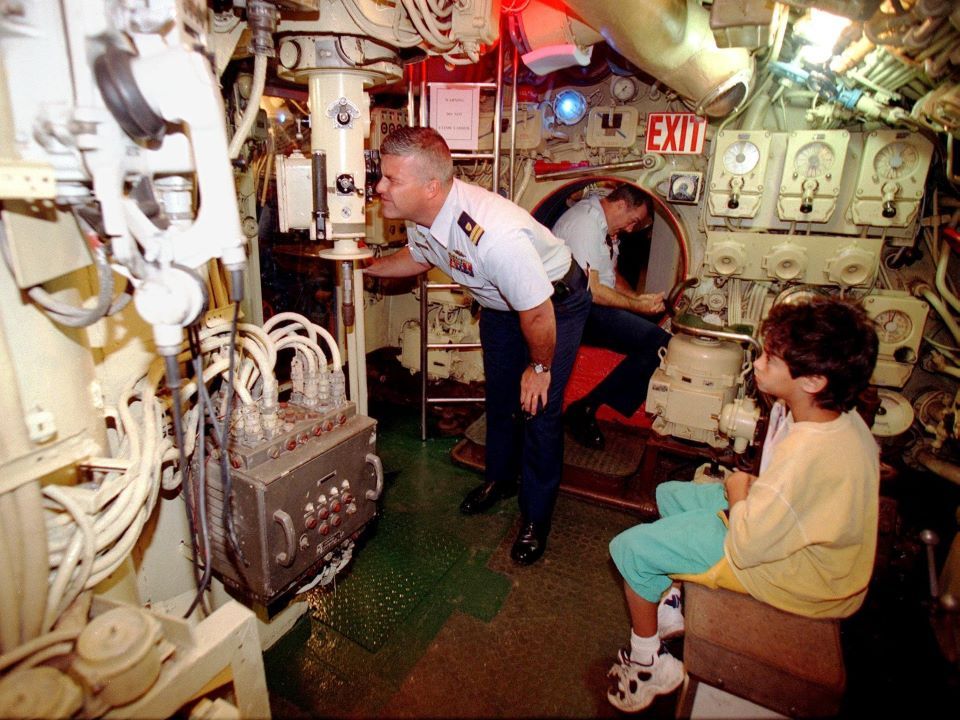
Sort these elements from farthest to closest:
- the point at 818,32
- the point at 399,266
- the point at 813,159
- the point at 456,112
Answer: the point at 456,112, the point at 813,159, the point at 399,266, the point at 818,32

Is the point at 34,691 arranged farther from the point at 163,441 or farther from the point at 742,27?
the point at 742,27

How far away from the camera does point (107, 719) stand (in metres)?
1.15

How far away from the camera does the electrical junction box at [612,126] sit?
12.6 ft

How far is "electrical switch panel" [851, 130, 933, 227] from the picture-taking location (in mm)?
3191

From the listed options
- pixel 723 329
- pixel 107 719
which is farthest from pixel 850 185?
pixel 107 719

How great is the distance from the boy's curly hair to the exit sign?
2.38 m

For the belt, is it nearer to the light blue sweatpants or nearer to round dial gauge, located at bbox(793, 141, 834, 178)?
the light blue sweatpants

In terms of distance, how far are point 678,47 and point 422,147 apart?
1480mm

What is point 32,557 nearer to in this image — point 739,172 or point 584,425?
point 584,425

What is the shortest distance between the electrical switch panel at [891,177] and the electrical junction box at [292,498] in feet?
10.7

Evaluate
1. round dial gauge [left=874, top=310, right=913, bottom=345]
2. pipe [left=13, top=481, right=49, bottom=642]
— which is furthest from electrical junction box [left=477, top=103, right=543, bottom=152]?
pipe [left=13, top=481, right=49, bottom=642]

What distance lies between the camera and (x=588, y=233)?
12.5 ft

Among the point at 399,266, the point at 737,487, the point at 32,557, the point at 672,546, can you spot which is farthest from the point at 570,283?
the point at 32,557

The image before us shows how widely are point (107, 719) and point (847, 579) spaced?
6.41 feet
